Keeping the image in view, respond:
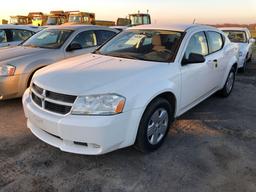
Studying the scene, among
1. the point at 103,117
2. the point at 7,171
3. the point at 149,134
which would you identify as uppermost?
the point at 103,117

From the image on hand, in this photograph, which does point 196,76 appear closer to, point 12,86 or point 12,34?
point 12,86

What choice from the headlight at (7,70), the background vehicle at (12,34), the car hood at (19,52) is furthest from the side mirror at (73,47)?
the background vehicle at (12,34)

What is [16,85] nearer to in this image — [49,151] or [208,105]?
[49,151]

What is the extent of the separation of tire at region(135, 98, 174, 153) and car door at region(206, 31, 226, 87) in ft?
4.99

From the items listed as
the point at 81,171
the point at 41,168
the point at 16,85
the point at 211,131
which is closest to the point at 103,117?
the point at 81,171

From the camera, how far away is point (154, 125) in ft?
12.1

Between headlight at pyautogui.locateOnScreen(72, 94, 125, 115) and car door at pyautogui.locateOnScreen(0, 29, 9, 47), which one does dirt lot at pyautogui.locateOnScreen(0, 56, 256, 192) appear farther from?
car door at pyautogui.locateOnScreen(0, 29, 9, 47)

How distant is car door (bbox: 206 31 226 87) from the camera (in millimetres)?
5032

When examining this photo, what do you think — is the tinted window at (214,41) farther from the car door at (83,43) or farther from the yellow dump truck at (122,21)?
the yellow dump truck at (122,21)

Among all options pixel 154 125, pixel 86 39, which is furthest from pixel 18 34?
pixel 154 125

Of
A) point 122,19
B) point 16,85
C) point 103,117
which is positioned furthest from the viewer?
point 122,19

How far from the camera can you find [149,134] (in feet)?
11.9

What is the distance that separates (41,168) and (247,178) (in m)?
2.38

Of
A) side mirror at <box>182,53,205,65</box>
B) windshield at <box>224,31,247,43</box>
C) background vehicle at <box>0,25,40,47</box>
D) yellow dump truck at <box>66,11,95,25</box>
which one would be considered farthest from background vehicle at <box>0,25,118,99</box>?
yellow dump truck at <box>66,11,95,25</box>
